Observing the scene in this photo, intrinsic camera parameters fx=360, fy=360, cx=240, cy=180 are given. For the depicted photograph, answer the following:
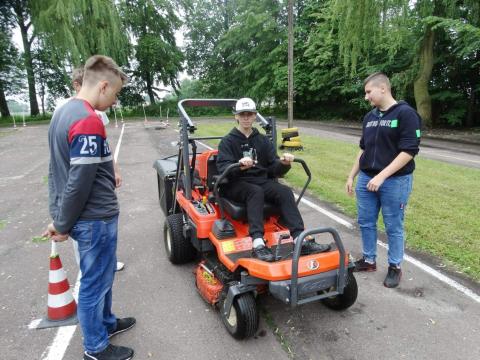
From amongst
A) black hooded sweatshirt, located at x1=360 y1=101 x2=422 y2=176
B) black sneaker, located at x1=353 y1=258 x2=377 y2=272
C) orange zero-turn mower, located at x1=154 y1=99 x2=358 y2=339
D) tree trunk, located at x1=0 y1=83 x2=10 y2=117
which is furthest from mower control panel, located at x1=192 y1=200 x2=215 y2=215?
tree trunk, located at x1=0 y1=83 x2=10 y2=117

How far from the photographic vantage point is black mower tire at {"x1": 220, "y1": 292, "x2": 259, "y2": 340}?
2762 millimetres

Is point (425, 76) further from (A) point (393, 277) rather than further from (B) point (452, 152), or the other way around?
(A) point (393, 277)

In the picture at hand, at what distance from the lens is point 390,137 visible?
345cm

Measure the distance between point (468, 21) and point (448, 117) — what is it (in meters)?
5.91

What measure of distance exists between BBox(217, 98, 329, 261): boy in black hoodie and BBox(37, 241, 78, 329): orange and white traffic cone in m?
1.65

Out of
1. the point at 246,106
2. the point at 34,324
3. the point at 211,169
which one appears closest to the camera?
the point at 34,324

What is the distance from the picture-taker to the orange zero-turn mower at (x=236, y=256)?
2682mm

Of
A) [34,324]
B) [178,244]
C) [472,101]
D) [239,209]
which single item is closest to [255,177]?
[239,209]

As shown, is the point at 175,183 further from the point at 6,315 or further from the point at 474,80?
the point at 474,80

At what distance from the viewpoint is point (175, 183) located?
15.6ft

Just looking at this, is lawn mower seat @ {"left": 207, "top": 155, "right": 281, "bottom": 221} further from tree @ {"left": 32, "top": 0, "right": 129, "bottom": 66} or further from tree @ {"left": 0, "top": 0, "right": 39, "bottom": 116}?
tree @ {"left": 0, "top": 0, "right": 39, "bottom": 116}

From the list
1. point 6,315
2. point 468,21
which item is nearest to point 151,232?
point 6,315

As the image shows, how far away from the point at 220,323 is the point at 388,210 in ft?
6.41

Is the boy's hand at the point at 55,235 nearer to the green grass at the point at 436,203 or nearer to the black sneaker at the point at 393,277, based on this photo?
the black sneaker at the point at 393,277
